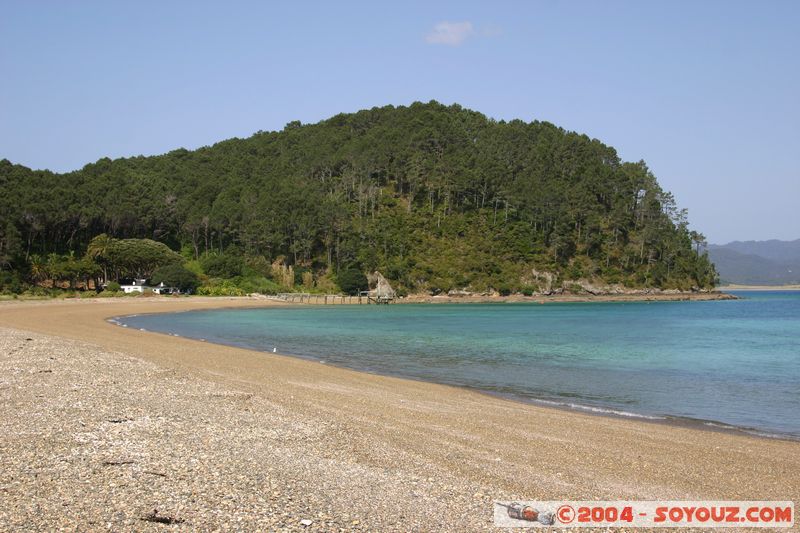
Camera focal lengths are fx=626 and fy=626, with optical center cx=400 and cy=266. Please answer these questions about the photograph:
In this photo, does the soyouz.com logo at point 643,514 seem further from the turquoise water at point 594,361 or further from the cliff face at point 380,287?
the cliff face at point 380,287

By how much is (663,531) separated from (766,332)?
4532cm

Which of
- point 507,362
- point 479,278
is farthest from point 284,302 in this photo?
point 507,362

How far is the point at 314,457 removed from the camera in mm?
8625

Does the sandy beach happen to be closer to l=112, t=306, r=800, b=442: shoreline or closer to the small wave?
l=112, t=306, r=800, b=442: shoreline

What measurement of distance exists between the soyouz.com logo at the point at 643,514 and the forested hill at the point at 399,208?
9164cm

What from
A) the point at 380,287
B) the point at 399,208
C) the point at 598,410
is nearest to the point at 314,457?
the point at 598,410

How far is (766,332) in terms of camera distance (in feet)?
148

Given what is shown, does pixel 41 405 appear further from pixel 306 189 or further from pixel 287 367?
pixel 306 189

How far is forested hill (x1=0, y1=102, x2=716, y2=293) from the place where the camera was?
348 feet

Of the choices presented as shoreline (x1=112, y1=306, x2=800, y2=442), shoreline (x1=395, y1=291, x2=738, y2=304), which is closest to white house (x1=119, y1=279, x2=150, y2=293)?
shoreline (x1=395, y1=291, x2=738, y2=304)

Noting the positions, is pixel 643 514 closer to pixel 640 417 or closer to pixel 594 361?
pixel 640 417

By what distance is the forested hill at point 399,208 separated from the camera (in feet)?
348

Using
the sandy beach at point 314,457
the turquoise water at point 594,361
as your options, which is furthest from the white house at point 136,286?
the sandy beach at point 314,457

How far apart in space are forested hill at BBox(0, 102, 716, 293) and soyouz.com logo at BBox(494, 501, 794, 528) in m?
91.6
